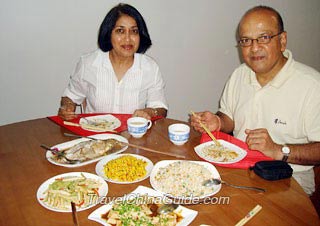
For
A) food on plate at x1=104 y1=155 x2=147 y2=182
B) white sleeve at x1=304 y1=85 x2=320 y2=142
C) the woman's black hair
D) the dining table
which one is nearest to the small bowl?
the dining table

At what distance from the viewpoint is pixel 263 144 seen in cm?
166

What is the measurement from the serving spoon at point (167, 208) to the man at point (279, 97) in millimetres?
698

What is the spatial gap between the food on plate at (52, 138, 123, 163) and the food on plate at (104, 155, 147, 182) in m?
0.13

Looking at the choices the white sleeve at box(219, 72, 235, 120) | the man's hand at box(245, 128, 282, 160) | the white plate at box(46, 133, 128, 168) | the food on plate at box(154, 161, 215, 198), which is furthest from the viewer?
the white sleeve at box(219, 72, 235, 120)

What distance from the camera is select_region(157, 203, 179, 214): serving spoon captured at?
1.18m

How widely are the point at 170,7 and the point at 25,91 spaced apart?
1.78 m

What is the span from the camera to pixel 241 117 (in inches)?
86.0

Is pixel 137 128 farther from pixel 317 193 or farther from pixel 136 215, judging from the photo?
pixel 317 193

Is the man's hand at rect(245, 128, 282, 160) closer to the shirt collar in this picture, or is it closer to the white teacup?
the white teacup

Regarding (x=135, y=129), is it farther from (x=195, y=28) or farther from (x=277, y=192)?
(x=195, y=28)

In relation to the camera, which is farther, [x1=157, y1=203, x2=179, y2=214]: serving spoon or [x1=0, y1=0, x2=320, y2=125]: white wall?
[x1=0, y1=0, x2=320, y2=125]: white wall

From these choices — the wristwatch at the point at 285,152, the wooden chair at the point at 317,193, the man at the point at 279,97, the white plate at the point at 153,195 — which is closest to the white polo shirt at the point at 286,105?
the man at the point at 279,97

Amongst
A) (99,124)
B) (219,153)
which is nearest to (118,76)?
(99,124)

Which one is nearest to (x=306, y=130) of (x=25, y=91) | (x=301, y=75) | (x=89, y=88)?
(x=301, y=75)
